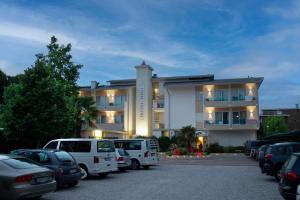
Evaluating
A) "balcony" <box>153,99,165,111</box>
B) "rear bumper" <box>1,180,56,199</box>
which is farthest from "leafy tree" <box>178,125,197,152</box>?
"rear bumper" <box>1,180,56,199</box>

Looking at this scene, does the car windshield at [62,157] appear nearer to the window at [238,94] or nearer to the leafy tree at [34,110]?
the leafy tree at [34,110]

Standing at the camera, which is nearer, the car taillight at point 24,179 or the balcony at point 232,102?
the car taillight at point 24,179

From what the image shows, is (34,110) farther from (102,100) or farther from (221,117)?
(102,100)

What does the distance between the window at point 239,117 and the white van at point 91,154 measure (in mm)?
39981

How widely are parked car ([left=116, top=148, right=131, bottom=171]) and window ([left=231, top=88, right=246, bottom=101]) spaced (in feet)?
115

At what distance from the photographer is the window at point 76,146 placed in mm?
20266

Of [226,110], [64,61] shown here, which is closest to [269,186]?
[64,61]

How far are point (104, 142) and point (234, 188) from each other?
6.79 meters

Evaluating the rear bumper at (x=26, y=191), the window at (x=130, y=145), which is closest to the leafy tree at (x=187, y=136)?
the window at (x=130, y=145)

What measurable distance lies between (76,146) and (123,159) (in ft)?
17.1

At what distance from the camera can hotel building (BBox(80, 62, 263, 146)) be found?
193 ft

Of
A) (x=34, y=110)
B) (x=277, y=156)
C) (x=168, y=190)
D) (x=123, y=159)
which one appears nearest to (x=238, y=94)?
(x=34, y=110)

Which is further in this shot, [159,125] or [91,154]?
[159,125]

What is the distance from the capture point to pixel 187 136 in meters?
51.6
